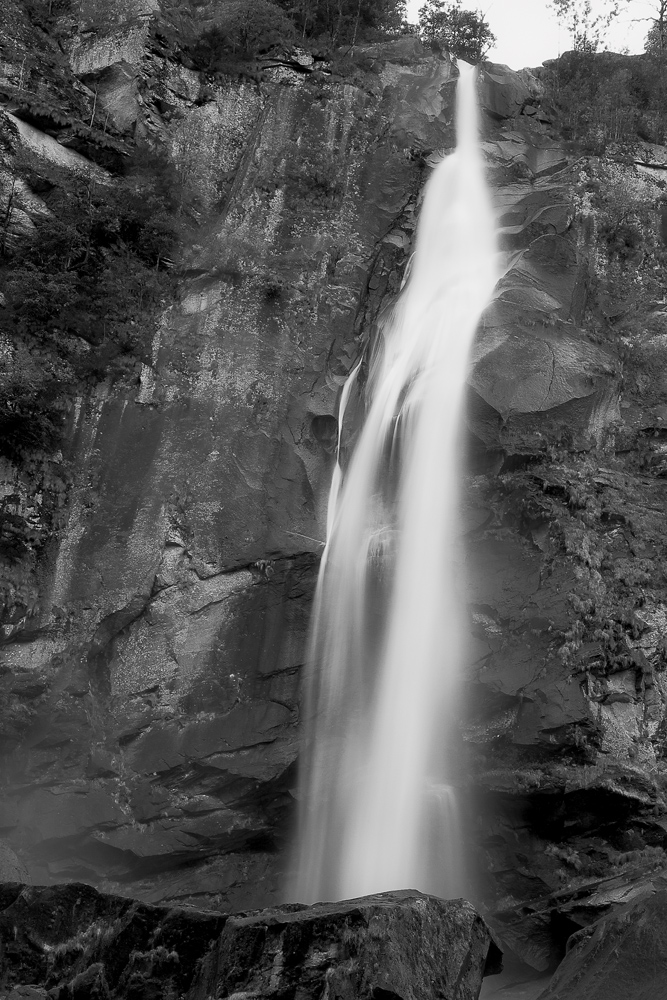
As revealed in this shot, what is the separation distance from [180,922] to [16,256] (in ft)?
34.1

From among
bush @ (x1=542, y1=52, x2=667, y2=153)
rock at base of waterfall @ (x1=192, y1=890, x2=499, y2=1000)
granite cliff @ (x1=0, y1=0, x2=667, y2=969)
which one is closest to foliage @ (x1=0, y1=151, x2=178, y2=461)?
granite cliff @ (x1=0, y1=0, x2=667, y2=969)

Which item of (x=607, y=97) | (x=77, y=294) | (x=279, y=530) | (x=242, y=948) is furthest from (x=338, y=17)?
(x=242, y=948)

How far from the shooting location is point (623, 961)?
6520 millimetres

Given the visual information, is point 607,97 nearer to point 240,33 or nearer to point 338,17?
point 338,17

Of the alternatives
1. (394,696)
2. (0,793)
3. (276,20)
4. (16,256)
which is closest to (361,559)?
(394,696)

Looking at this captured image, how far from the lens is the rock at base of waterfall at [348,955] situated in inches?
234

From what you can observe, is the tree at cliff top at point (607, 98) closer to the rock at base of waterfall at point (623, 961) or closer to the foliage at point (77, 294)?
the foliage at point (77, 294)

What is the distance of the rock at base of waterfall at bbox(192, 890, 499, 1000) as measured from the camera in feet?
19.5

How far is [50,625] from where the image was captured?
10938 mm

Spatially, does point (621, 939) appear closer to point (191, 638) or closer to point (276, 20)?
point (191, 638)

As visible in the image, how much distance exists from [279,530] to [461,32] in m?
14.2

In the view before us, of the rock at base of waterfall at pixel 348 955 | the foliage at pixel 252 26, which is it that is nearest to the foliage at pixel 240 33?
the foliage at pixel 252 26

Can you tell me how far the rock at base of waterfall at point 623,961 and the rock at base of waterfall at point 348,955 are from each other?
86 cm

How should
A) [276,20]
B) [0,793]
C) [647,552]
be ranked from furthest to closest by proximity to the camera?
[276,20]
[647,552]
[0,793]
